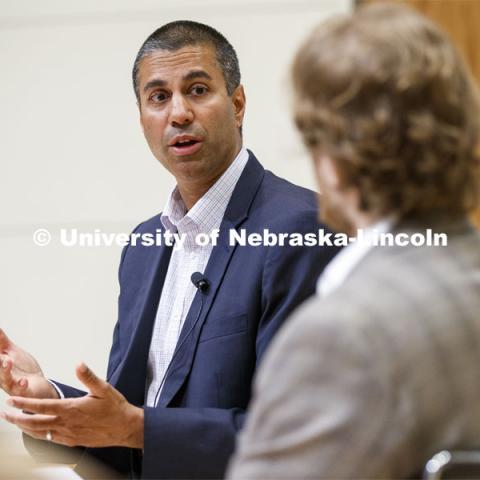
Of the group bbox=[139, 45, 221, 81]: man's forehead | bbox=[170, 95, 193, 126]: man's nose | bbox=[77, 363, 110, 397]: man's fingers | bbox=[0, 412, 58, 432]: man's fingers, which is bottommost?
bbox=[0, 412, 58, 432]: man's fingers

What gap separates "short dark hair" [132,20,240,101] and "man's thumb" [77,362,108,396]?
0.87 metres

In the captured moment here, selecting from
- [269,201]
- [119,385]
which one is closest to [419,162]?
[269,201]

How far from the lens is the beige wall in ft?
10.2

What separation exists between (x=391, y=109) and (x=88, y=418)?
0.97 m

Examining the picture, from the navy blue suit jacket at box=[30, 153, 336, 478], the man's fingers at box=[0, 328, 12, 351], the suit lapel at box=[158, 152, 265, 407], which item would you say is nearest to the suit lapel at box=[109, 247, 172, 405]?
the navy blue suit jacket at box=[30, 153, 336, 478]

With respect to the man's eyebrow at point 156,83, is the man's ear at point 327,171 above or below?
below

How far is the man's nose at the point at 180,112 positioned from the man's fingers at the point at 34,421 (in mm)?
749

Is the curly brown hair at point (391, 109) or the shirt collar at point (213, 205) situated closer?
the curly brown hair at point (391, 109)

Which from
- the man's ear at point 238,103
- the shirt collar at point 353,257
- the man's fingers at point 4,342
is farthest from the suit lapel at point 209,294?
the shirt collar at point 353,257

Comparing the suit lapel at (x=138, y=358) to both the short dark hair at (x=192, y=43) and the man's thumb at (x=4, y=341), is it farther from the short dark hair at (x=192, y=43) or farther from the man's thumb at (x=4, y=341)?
the short dark hair at (x=192, y=43)

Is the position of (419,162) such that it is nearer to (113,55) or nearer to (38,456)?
(38,456)

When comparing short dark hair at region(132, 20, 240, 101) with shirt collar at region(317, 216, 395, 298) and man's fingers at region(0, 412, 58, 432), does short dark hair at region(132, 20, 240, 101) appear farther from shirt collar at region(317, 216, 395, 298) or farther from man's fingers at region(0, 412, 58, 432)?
shirt collar at region(317, 216, 395, 298)

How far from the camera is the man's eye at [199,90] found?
84.7 inches

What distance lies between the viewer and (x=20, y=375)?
77.8 inches
